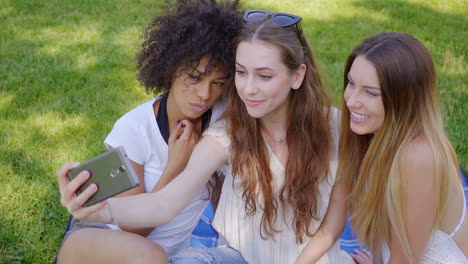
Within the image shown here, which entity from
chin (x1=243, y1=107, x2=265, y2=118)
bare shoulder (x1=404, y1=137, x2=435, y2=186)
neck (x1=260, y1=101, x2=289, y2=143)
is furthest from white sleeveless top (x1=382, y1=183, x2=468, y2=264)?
chin (x1=243, y1=107, x2=265, y2=118)

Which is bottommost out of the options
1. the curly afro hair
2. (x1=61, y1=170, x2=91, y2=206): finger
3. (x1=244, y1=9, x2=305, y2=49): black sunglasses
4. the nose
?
(x1=61, y1=170, x2=91, y2=206): finger

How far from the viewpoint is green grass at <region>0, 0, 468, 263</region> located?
3.40 metres

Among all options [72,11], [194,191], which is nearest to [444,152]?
[194,191]

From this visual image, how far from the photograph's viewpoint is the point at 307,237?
2531 millimetres

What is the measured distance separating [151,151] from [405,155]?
125 cm

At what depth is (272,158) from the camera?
248cm

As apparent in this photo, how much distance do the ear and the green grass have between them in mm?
283

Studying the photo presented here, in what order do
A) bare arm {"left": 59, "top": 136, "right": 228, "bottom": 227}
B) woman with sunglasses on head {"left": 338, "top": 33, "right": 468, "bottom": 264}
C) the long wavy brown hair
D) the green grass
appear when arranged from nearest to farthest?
bare arm {"left": 59, "top": 136, "right": 228, "bottom": 227}
woman with sunglasses on head {"left": 338, "top": 33, "right": 468, "bottom": 264}
the long wavy brown hair
the green grass

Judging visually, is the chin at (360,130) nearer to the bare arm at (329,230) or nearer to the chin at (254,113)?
the bare arm at (329,230)

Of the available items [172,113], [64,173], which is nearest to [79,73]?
[172,113]

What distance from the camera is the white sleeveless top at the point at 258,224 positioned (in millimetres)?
2504

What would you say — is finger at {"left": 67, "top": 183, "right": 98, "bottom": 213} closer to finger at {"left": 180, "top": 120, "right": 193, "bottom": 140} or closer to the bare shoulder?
finger at {"left": 180, "top": 120, "right": 193, "bottom": 140}

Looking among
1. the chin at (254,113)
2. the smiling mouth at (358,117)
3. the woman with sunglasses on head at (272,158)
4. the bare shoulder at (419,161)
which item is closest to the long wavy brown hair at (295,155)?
the woman with sunglasses on head at (272,158)

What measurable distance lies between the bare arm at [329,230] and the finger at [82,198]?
1149mm
